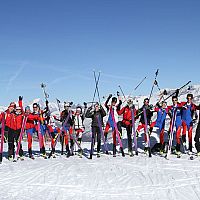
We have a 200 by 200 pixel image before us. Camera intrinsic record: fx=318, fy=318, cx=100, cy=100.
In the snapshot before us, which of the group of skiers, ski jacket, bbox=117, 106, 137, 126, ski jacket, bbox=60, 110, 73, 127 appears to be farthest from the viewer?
ski jacket, bbox=60, 110, 73, 127

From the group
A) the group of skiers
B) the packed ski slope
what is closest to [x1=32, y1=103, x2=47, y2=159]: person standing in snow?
the group of skiers

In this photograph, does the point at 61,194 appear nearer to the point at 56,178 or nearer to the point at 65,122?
the point at 56,178

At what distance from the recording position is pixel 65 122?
12.0 meters

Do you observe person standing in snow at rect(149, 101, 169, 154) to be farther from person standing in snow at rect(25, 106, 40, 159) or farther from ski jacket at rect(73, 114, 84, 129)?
person standing in snow at rect(25, 106, 40, 159)

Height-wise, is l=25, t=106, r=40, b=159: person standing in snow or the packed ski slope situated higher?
l=25, t=106, r=40, b=159: person standing in snow

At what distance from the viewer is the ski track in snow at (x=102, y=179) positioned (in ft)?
22.6

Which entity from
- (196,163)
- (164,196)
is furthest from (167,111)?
(164,196)

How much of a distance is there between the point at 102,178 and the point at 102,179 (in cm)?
10

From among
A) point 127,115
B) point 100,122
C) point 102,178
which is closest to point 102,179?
point 102,178

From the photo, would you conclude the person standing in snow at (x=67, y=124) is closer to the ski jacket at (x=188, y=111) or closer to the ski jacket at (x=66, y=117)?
the ski jacket at (x=66, y=117)

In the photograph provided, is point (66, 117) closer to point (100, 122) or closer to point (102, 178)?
point (100, 122)

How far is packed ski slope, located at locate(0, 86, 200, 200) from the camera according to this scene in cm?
687

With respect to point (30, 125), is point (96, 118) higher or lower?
higher

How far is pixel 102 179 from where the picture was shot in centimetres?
812
